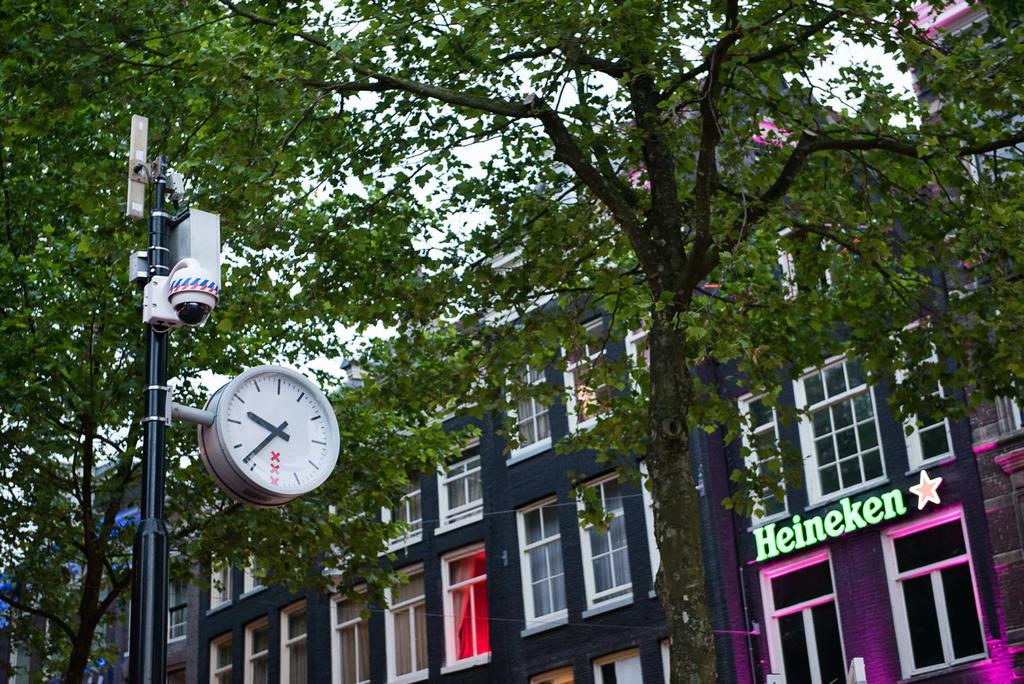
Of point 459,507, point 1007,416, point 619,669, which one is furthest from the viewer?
point 459,507

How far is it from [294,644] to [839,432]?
18327mm

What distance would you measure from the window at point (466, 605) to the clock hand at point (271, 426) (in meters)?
24.3

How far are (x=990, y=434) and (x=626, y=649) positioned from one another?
8957 millimetres

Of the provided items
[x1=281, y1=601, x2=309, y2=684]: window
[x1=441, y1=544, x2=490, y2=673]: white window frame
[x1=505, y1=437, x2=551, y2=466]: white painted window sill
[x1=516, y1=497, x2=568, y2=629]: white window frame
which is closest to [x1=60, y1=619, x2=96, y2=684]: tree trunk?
[x1=516, y1=497, x2=568, y2=629]: white window frame

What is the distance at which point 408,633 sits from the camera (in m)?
35.0

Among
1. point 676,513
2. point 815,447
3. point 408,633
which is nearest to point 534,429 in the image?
Answer: point 408,633

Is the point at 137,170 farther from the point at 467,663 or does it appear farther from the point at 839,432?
the point at 467,663

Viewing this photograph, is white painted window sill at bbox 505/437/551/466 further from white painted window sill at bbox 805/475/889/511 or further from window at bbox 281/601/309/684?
window at bbox 281/601/309/684

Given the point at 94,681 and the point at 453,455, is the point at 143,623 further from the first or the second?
the point at 94,681

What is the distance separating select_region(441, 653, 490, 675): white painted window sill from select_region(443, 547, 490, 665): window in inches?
7.1

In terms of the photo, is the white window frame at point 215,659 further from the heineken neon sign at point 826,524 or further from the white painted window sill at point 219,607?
the heineken neon sign at point 826,524

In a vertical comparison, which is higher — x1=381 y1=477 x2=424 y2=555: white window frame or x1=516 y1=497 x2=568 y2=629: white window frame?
x1=381 y1=477 x2=424 y2=555: white window frame

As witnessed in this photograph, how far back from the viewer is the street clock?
859cm

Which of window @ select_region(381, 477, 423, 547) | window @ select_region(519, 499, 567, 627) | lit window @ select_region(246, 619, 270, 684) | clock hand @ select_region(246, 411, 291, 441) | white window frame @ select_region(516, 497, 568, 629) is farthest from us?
lit window @ select_region(246, 619, 270, 684)
